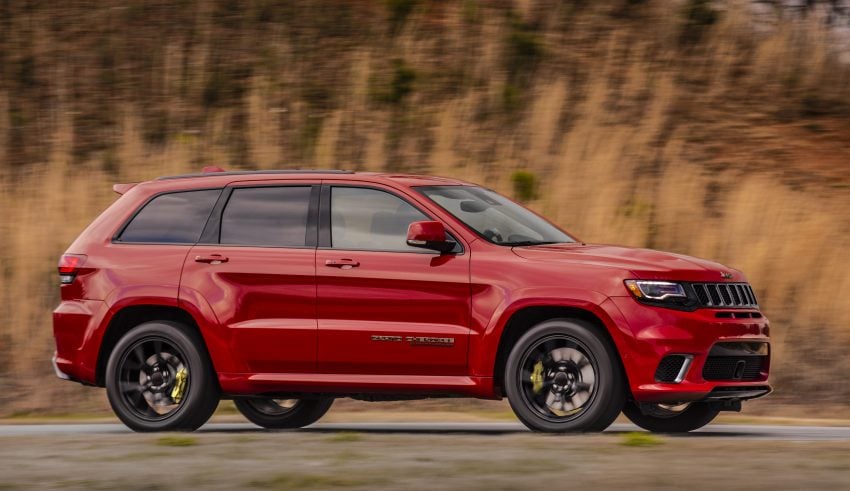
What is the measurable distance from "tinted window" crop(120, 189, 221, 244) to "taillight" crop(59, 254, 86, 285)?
0.34 m

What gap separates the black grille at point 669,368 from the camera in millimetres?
9531

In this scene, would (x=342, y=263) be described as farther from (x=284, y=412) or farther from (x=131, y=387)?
(x=284, y=412)

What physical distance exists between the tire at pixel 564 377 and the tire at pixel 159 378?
7.26 ft

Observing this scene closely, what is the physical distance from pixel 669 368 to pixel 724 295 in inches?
26.6

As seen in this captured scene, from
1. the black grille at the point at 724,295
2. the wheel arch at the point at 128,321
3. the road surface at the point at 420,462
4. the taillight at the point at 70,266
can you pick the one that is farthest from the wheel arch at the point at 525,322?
the taillight at the point at 70,266

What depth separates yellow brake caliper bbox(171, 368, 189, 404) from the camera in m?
10.7

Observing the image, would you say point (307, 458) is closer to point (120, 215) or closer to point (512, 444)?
point (512, 444)

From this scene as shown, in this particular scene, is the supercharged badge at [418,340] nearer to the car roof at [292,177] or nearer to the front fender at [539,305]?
the front fender at [539,305]

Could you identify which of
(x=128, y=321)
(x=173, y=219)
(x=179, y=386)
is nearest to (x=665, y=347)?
(x=179, y=386)

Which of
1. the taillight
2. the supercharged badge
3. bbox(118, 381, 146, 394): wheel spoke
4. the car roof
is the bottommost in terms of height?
bbox(118, 381, 146, 394): wheel spoke

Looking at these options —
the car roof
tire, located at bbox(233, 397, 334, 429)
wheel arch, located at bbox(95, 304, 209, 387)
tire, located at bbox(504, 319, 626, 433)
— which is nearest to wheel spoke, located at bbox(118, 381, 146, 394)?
wheel arch, located at bbox(95, 304, 209, 387)

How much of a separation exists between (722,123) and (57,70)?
9.70m

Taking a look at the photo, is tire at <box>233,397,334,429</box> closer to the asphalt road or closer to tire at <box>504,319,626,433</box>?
the asphalt road

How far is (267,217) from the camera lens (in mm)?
10680
